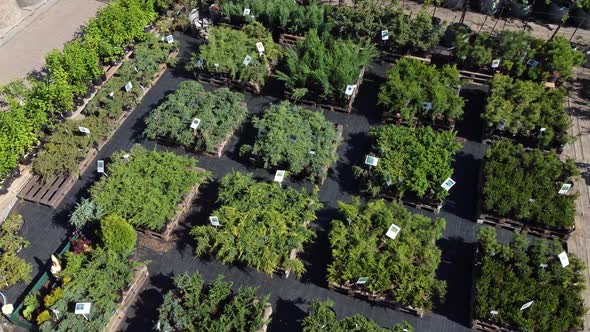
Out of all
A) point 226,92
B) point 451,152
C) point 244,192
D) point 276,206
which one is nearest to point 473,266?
point 451,152

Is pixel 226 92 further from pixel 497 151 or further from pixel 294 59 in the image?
pixel 497 151

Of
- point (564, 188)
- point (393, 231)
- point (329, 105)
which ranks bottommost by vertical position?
point (393, 231)

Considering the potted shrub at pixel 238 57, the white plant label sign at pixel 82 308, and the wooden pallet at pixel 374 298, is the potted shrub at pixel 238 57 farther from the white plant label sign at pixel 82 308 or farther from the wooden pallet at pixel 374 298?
the white plant label sign at pixel 82 308

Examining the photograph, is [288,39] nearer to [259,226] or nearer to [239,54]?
[239,54]

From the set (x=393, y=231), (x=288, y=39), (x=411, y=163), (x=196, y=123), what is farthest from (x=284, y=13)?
(x=393, y=231)

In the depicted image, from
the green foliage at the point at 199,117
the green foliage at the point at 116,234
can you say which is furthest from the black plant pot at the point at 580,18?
the green foliage at the point at 116,234

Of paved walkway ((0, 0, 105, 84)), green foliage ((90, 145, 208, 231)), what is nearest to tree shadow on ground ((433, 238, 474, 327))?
green foliage ((90, 145, 208, 231))
